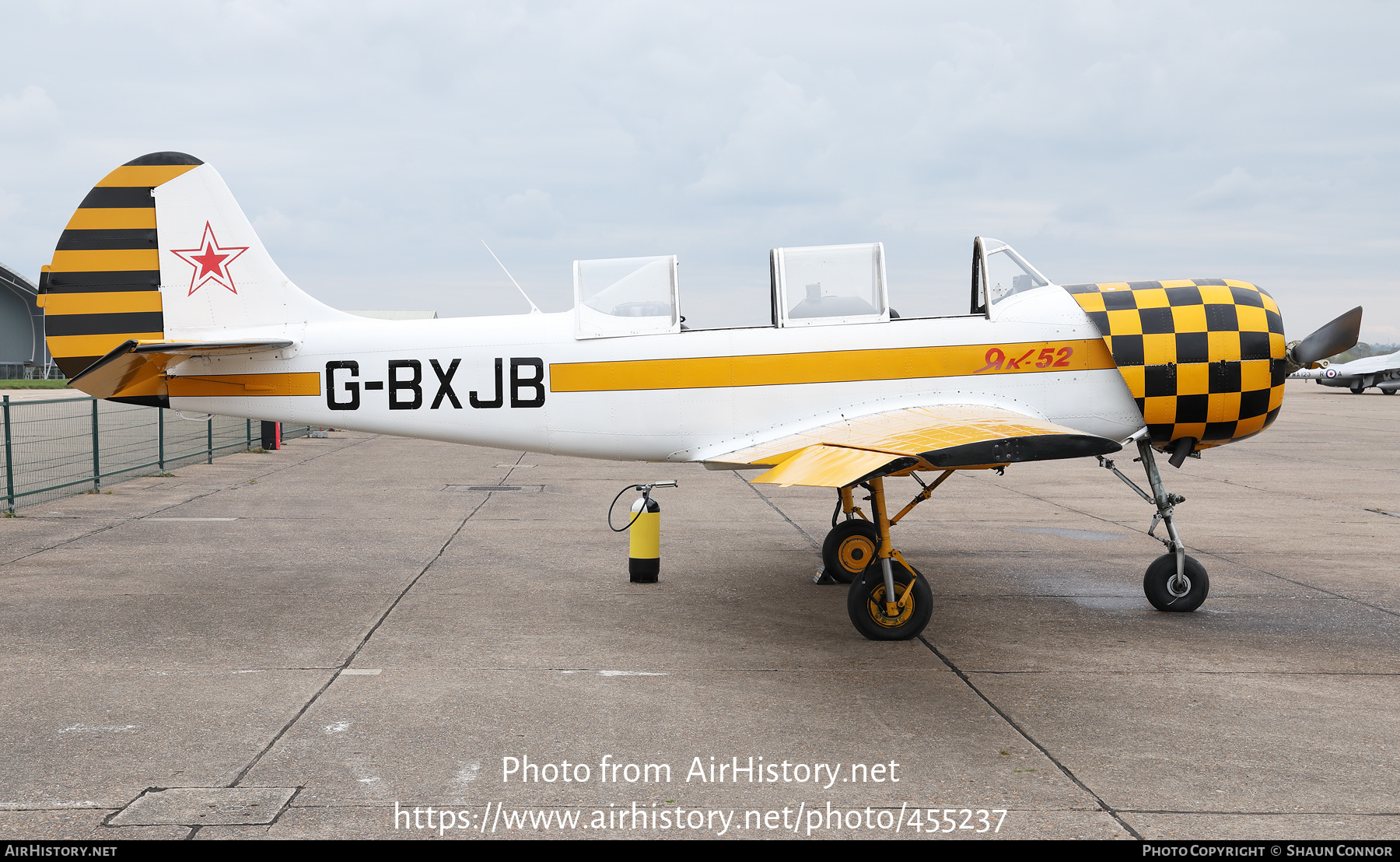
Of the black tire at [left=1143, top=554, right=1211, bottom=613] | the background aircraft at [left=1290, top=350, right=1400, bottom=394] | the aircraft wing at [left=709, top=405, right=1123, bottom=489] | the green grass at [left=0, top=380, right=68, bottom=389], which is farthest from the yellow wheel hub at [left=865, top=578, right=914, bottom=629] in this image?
the green grass at [left=0, top=380, right=68, bottom=389]

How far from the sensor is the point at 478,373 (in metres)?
7.55

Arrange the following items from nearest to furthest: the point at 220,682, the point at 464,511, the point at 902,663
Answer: the point at 220,682, the point at 902,663, the point at 464,511

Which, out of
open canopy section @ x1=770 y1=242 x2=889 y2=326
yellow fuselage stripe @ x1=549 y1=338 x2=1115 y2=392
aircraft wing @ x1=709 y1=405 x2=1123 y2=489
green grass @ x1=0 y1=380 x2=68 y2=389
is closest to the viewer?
aircraft wing @ x1=709 y1=405 x2=1123 y2=489

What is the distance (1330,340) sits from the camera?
720 cm

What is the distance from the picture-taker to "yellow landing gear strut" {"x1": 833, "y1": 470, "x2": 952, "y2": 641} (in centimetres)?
636

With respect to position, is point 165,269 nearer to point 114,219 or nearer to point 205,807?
point 114,219

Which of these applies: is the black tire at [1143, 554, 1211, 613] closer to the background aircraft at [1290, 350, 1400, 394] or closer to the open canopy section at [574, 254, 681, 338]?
the open canopy section at [574, 254, 681, 338]

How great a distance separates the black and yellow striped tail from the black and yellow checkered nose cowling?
7384 mm

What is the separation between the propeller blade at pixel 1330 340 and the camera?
7160mm

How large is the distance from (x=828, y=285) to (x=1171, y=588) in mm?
3368

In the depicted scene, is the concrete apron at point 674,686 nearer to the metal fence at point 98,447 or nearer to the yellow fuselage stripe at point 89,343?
the yellow fuselage stripe at point 89,343

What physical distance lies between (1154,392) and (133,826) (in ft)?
21.6

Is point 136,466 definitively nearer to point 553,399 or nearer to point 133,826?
point 553,399

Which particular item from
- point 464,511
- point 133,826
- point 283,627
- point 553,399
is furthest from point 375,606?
point 464,511
